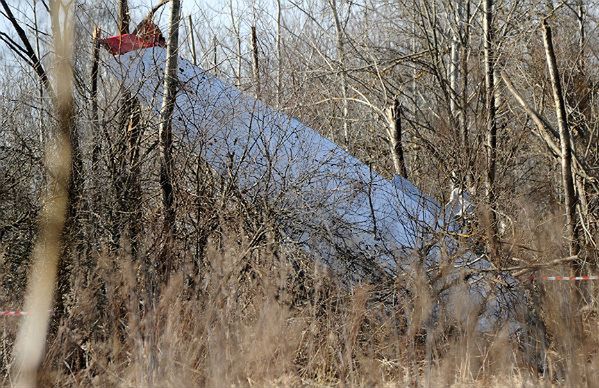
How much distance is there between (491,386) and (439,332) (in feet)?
2.56

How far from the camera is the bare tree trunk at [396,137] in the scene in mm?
9406

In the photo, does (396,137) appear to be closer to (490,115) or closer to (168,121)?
(490,115)

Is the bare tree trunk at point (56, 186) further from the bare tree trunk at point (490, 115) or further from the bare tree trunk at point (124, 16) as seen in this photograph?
the bare tree trunk at point (490, 115)

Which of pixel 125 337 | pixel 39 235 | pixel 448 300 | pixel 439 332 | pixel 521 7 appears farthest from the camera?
pixel 521 7

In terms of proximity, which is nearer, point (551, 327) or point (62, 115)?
point (551, 327)

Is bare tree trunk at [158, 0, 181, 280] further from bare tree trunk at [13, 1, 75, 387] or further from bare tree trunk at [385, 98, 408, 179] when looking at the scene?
bare tree trunk at [385, 98, 408, 179]

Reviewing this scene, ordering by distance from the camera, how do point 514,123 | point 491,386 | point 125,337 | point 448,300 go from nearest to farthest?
point 491,386
point 125,337
point 448,300
point 514,123

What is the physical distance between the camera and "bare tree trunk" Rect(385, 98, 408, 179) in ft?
30.9

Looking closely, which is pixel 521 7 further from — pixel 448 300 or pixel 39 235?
pixel 39 235

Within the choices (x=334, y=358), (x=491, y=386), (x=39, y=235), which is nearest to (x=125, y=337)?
(x=334, y=358)

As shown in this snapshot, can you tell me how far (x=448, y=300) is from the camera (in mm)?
6055

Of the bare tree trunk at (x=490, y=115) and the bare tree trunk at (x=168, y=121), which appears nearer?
the bare tree trunk at (x=168, y=121)

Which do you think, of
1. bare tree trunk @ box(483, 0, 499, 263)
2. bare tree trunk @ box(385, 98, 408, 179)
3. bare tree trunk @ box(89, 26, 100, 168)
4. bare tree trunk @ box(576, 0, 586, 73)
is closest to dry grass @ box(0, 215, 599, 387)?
bare tree trunk @ box(89, 26, 100, 168)

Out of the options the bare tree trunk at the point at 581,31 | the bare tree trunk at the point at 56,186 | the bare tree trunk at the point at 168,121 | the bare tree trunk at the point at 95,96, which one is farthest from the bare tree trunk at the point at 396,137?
the bare tree trunk at the point at 56,186
